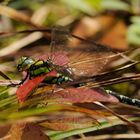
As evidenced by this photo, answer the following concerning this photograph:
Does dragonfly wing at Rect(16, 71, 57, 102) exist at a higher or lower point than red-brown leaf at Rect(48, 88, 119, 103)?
higher

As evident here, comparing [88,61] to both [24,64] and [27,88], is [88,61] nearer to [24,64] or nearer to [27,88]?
[24,64]

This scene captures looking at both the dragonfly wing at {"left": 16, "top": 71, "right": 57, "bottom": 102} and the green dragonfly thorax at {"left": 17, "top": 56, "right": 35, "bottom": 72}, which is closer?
the dragonfly wing at {"left": 16, "top": 71, "right": 57, "bottom": 102}

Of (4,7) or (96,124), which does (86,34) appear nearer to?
(4,7)

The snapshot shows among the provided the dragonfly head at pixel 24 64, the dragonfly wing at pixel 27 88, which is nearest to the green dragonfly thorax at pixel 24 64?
the dragonfly head at pixel 24 64

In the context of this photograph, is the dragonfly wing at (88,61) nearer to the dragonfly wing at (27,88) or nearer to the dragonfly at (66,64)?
the dragonfly at (66,64)

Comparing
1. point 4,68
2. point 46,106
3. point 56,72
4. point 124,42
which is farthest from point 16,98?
point 124,42

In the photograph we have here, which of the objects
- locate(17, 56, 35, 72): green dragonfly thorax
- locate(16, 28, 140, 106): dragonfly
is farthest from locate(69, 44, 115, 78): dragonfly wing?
locate(17, 56, 35, 72): green dragonfly thorax

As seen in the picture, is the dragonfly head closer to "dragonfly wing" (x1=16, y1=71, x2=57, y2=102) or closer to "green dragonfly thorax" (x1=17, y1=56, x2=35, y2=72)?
"green dragonfly thorax" (x1=17, y1=56, x2=35, y2=72)

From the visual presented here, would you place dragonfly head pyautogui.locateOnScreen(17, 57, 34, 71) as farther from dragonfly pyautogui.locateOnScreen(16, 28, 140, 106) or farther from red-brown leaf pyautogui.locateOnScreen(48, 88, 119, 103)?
red-brown leaf pyautogui.locateOnScreen(48, 88, 119, 103)
